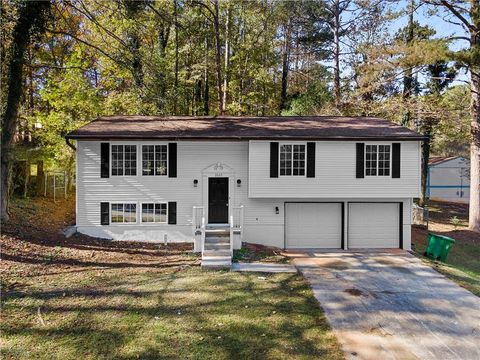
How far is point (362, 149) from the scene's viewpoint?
42.5ft

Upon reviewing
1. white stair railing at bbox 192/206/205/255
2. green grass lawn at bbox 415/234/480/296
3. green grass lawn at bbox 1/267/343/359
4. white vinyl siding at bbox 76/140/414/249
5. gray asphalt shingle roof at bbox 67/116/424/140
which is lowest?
green grass lawn at bbox 415/234/480/296

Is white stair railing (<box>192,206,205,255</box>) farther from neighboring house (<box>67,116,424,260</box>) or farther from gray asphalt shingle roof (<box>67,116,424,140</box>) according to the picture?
gray asphalt shingle roof (<box>67,116,424,140</box>)

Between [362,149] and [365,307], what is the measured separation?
687 centimetres

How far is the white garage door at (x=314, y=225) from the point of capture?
13.5 metres

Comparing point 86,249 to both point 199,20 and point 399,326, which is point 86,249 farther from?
point 199,20

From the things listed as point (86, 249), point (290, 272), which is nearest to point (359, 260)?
point (290, 272)

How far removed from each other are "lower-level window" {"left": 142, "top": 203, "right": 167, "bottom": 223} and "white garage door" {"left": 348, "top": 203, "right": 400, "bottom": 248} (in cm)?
743

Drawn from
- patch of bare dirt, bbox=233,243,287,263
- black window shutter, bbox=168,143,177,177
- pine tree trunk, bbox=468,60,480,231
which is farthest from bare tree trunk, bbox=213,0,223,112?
pine tree trunk, bbox=468,60,480,231

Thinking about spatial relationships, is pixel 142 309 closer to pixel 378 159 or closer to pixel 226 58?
pixel 378 159

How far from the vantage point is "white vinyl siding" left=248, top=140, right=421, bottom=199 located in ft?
42.4

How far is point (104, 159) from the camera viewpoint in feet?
41.8

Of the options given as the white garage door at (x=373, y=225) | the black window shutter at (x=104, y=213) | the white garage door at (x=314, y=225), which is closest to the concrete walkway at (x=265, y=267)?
the white garage door at (x=314, y=225)

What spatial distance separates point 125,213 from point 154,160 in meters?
2.34

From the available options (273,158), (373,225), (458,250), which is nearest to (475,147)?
(458,250)
